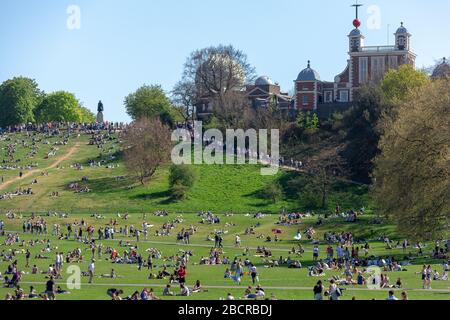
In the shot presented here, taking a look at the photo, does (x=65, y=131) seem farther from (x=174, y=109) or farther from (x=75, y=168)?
(x=75, y=168)

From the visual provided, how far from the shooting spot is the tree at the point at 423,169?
189ft

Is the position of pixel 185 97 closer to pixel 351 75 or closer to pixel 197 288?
pixel 351 75

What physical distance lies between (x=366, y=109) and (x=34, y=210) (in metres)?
32.7

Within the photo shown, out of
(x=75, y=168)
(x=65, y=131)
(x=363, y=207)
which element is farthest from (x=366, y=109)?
(x=65, y=131)

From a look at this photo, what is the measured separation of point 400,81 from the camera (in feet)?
344

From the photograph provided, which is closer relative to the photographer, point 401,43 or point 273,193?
point 273,193

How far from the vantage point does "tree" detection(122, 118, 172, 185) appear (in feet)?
324

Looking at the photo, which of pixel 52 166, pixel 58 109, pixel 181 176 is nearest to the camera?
pixel 181 176

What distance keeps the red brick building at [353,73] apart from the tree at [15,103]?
5578cm

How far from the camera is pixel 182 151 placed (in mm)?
108750

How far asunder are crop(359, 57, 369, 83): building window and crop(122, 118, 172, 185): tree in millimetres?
30124

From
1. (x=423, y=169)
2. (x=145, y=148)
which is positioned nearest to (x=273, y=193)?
(x=145, y=148)

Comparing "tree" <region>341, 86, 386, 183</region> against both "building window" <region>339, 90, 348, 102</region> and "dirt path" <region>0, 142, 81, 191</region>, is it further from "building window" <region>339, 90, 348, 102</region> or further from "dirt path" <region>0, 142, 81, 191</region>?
"dirt path" <region>0, 142, 81, 191</region>

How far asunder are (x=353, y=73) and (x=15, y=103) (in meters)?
63.9
